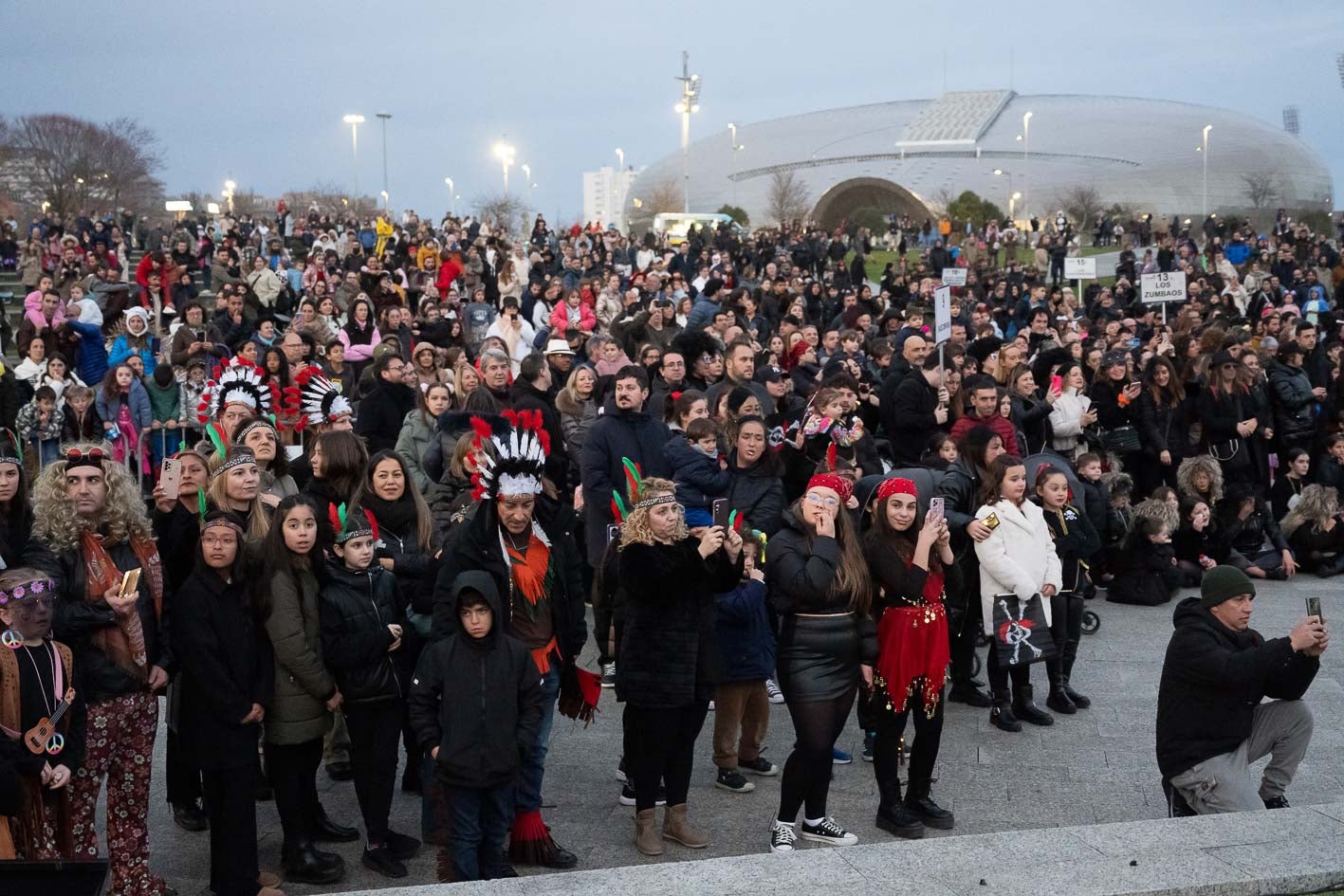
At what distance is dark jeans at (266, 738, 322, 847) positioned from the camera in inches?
234

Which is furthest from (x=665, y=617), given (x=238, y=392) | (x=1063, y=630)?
(x=238, y=392)

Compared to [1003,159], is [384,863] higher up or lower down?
lower down

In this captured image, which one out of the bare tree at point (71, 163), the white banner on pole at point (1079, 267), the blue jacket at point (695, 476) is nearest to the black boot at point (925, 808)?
the blue jacket at point (695, 476)

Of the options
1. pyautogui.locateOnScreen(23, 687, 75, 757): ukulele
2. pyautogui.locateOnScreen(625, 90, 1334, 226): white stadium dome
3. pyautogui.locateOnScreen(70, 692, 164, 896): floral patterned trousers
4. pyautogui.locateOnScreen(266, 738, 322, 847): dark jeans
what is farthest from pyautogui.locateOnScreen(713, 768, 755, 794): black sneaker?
pyautogui.locateOnScreen(625, 90, 1334, 226): white stadium dome

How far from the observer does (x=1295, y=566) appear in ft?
39.7

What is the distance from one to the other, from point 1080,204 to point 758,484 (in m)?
73.5

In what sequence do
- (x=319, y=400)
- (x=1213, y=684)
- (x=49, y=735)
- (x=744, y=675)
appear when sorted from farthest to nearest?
(x=319, y=400), (x=744, y=675), (x=1213, y=684), (x=49, y=735)

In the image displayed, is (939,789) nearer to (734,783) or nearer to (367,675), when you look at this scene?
(734,783)

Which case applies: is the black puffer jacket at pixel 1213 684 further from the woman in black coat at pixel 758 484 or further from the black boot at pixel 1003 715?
the woman in black coat at pixel 758 484

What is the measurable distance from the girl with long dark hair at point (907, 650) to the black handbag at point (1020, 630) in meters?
1.42

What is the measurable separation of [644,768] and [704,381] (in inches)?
217

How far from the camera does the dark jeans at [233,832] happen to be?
18.3 feet

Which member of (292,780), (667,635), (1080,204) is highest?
(1080,204)

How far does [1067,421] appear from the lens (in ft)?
37.6
